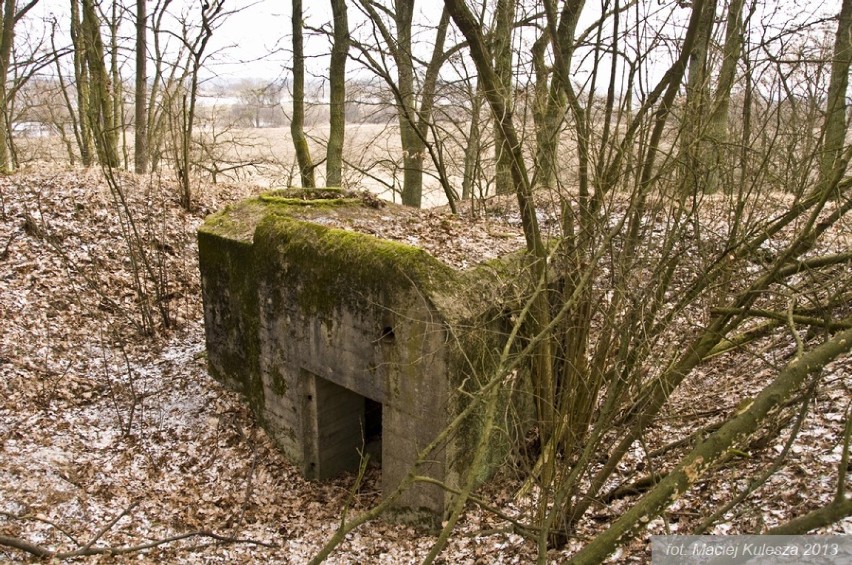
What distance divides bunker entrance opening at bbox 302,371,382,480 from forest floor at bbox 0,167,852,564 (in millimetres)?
236

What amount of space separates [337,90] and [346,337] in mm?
8089

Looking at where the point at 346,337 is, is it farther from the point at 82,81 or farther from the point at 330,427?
the point at 82,81

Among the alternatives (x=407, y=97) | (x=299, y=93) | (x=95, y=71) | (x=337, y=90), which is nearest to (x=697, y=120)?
(x=407, y=97)

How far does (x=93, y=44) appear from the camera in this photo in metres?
10.3

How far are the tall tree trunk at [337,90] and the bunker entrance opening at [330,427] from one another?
21.0ft

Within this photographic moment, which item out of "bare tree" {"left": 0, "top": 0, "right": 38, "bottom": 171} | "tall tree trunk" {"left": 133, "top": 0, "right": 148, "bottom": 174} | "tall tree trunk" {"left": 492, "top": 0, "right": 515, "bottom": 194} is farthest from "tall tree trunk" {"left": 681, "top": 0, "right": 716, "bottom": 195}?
"bare tree" {"left": 0, "top": 0, "right": 38, "bottom": 171}

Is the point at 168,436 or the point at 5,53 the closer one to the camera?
the point at 168,436

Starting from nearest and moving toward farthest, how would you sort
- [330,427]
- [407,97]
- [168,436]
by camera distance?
[330,427], [168,436], [407,97]

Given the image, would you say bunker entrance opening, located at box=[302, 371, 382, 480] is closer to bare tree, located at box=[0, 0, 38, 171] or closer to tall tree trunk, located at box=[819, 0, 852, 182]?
tall tree trunk, located at box=[819, 0, 852, 182]

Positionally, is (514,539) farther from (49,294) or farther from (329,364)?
(49,294)

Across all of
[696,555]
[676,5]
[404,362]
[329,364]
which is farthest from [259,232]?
[696,555]

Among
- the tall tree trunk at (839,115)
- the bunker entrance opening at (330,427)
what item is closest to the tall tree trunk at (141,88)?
the bunker entrance opening at (330,427)

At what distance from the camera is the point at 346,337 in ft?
21.6

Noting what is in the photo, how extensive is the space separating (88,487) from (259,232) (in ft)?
11.2
